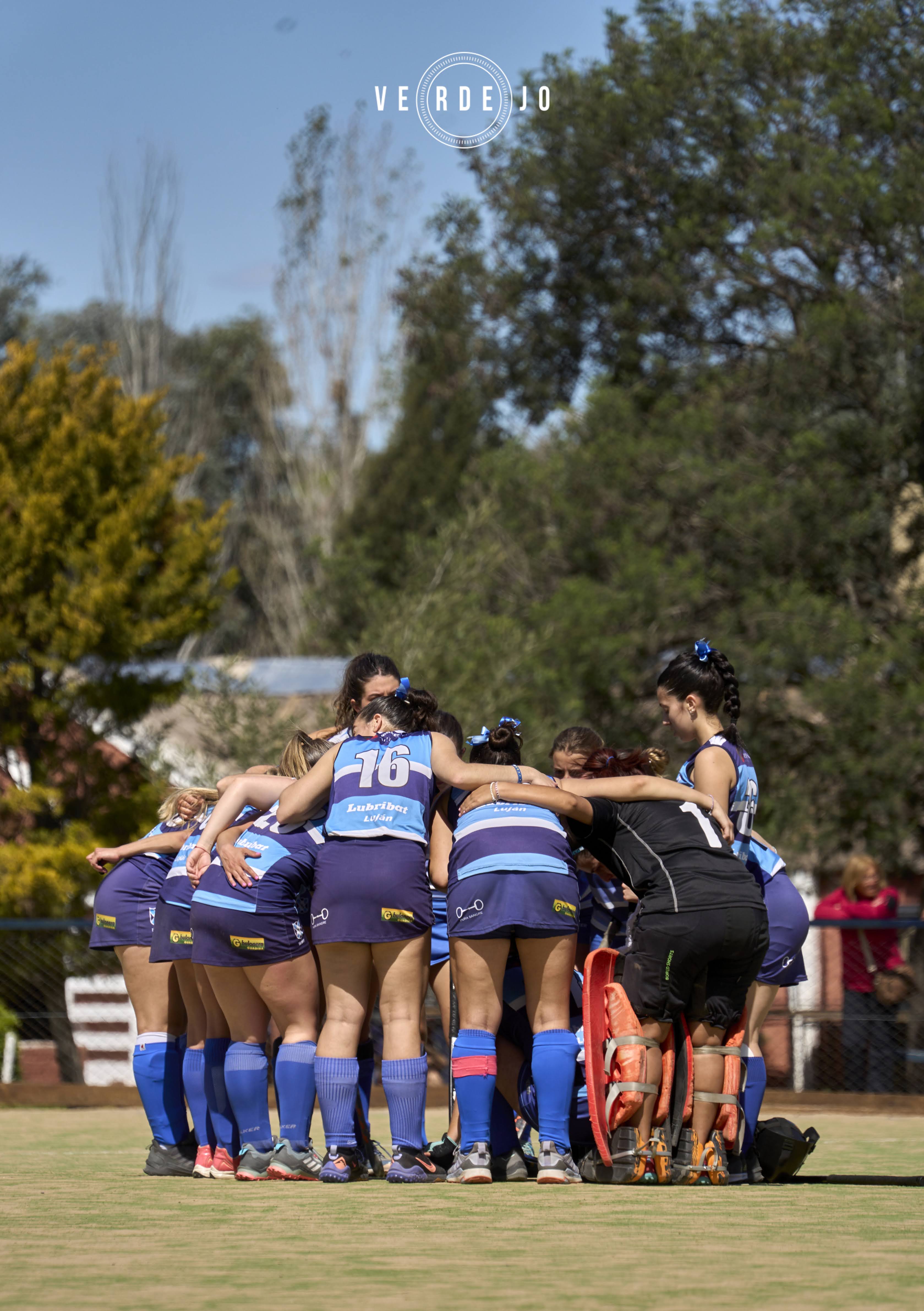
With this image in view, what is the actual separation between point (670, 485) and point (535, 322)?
393 centimetres

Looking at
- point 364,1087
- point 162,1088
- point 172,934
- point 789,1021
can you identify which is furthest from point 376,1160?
point 789,1021

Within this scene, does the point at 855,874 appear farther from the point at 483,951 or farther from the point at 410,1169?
the point at 410,1169

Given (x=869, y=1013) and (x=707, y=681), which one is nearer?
(x=707, y=681)

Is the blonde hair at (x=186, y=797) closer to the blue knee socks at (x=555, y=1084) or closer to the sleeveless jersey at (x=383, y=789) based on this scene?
the sleeveless jersey at (x=383, y=789)

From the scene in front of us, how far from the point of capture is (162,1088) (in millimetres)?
5992

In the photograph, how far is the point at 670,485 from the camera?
15992mm

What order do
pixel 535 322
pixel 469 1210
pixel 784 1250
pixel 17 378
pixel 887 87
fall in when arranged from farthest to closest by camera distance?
pixel 535 322 → pixel 887 87 → pixel 17 378 → pixel 469 1210 → pixel 784 1250

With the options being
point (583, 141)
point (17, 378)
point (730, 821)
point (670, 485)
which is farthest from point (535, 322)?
point (730, 821)

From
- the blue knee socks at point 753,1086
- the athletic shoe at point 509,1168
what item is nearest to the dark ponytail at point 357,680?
the athletic shoe at point 509,1168

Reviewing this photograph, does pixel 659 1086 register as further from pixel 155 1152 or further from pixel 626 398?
pixel 626 398

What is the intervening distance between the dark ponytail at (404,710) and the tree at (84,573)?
8.17 meters

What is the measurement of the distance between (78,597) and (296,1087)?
871cm

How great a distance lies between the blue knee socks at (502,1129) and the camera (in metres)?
5.47

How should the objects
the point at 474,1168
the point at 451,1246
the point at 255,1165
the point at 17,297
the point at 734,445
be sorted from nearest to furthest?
the point at 451,1246, the point at 474,1168, the point at 255,1165, the point at 734,445, the point at 17,297
